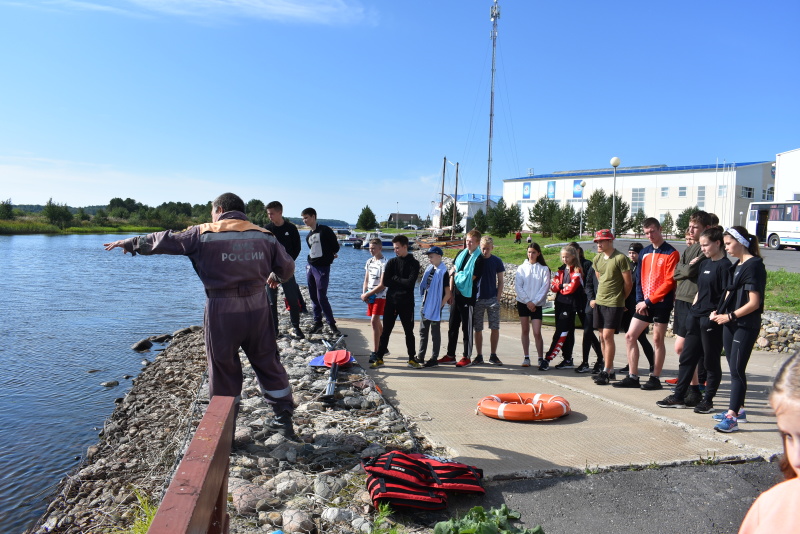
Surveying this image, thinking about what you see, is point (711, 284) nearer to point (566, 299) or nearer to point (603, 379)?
point (603, 379)

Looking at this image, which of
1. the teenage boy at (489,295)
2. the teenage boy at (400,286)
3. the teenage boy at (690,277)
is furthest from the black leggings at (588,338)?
the teenage boy at (400,286)

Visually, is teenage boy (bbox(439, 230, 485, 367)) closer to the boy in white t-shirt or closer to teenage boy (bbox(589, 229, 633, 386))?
the boy in white t-shirt

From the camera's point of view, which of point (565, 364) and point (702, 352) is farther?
point (565, 364)

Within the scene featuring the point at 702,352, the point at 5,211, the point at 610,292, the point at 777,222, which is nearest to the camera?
the point at 702,352

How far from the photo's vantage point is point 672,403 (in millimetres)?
6219

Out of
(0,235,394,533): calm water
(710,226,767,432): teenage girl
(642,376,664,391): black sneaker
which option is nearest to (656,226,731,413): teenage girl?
(710,226,767,432): teenage girl

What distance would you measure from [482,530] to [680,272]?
15.3ft

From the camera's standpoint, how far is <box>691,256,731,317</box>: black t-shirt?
5883 millimetres

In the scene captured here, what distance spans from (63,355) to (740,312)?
1352 cm

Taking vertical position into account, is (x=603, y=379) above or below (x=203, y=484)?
below

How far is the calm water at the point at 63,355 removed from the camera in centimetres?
708

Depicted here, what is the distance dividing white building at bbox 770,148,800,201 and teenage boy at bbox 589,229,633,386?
49105 millimetres

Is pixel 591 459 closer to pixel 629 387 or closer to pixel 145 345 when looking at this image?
pixel 629 387

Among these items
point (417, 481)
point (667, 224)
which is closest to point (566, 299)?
point (417, 481)
